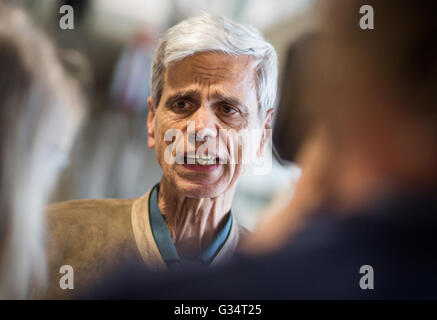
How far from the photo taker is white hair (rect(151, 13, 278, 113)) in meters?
1.39

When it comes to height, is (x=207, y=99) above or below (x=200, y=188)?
above

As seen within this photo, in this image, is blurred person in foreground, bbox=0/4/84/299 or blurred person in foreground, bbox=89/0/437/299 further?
blurred person in foreground, bbox=89/0/437/299

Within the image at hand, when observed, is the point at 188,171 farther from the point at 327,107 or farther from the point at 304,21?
the point at 304,21

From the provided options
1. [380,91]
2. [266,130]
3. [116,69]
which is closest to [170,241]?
[266,130]

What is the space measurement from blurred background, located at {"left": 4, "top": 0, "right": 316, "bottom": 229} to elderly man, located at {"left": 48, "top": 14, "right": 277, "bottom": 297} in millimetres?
39

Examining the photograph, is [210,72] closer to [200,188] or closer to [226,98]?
[226,98]

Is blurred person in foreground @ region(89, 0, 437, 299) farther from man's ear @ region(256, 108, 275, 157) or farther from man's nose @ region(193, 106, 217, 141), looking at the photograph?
man's nose @ region(193, 106, 217, 141)

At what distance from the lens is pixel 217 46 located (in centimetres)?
138

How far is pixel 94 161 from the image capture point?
1.46 meters

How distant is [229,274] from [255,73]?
70cm

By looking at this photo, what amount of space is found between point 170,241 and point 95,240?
250 millimetres

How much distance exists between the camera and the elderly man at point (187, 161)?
139cm

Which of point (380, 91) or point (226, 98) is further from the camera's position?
point (380, 91)

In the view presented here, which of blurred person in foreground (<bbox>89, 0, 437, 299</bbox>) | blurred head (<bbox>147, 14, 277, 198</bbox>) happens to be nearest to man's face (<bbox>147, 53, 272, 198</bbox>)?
blurred head (<bbox>147, 14, 277, 198</bbox>)
